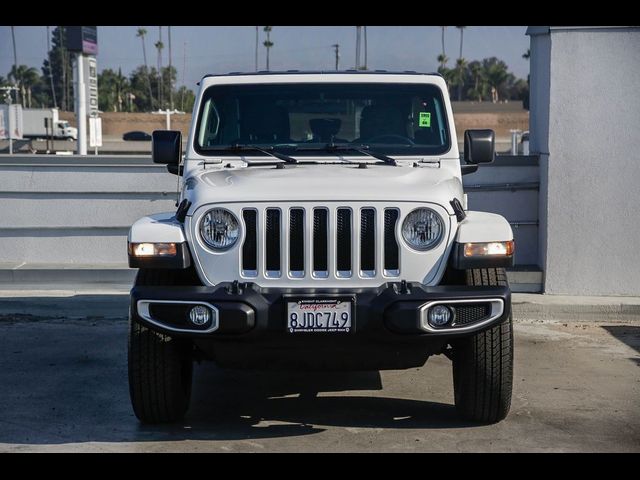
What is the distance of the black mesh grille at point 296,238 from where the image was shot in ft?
19.2

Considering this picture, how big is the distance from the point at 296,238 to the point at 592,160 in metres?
5.25

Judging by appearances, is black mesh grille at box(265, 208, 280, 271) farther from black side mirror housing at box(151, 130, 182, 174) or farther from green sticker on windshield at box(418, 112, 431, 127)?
green sticker on windshield at box(418, 112, 431, 127)

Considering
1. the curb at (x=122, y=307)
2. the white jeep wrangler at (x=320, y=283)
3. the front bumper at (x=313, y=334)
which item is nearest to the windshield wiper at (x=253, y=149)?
the white jeep wrangler at (x=320, y=283)

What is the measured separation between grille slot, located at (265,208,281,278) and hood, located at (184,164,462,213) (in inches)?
3.7

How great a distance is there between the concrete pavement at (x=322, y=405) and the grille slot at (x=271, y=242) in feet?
3.07

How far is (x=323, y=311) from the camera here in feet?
18.4

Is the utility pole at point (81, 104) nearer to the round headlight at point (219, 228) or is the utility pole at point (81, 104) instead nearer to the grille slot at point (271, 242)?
the round headlight at point (219, 228)

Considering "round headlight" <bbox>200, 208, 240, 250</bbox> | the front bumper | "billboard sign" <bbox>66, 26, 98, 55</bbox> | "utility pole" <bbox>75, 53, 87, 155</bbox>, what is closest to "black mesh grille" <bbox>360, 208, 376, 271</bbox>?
the front bumper

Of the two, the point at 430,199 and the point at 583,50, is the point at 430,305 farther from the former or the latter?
the point at 583,50

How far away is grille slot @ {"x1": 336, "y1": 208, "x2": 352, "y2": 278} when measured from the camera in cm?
585
